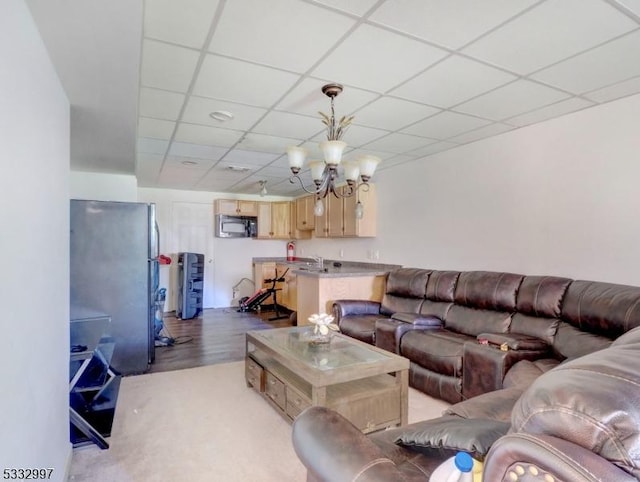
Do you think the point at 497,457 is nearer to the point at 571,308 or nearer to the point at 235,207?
the point at 571,308

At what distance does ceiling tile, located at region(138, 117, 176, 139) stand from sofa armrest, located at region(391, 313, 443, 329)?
9.24 feet

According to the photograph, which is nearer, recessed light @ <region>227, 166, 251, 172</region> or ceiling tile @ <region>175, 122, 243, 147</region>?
ceiling tile @ <region>175, 122, 243, 147</region>

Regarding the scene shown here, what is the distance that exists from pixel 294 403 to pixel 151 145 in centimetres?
305

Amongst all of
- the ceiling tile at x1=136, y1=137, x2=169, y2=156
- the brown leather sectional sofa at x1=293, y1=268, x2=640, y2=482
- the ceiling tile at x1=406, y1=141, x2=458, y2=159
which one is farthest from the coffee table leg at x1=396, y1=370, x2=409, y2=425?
the ceiling tile at x1=136, y1=137, x2=169, y2=156

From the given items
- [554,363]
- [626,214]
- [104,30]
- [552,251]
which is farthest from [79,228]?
[626,214]

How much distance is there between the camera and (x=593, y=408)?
64 cm

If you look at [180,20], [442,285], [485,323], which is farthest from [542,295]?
[180,20]

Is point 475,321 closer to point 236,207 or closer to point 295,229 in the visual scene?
point 295,229

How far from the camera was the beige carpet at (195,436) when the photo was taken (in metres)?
1.98

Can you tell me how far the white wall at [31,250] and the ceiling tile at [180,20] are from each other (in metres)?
0.49

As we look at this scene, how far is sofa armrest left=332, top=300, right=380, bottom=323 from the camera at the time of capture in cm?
403

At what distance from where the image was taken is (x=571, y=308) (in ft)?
8.53

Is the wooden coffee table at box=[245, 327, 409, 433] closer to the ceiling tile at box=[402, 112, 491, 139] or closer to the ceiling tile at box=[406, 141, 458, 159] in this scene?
the ceiling tile at box=[402, 112, 491, 139]

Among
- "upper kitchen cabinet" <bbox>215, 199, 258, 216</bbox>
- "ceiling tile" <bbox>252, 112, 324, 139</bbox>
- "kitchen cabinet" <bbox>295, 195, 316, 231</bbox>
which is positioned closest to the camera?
"ceiling tile" <bbox>252, 112, 324, 139</bbox>
